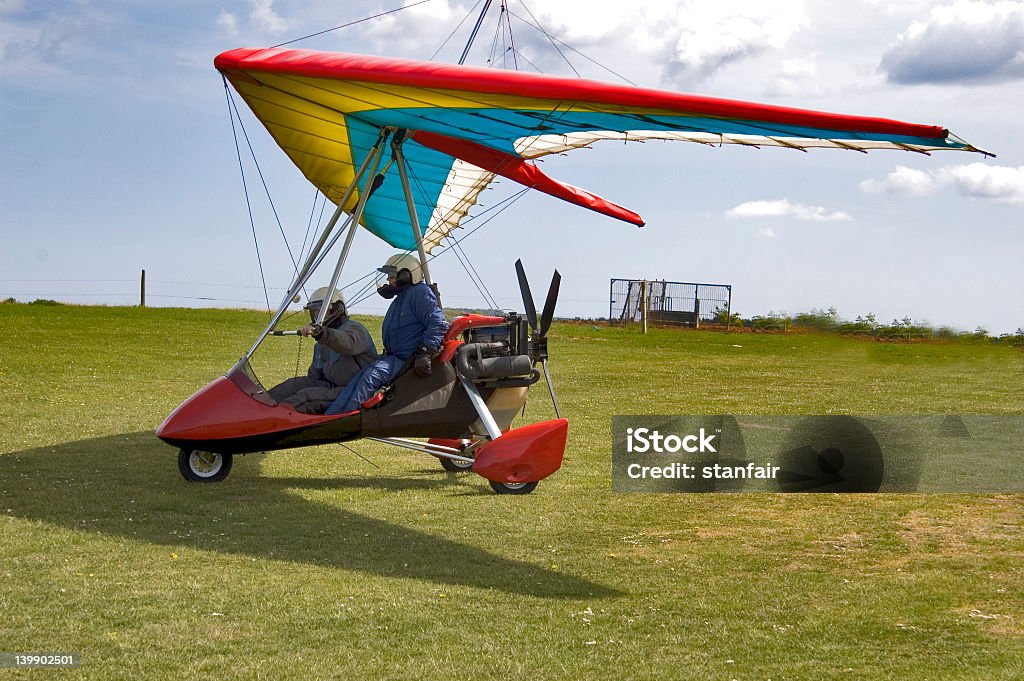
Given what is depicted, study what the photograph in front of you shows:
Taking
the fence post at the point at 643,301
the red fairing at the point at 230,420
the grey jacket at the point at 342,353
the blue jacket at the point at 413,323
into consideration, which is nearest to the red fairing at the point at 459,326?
the blue jacket at the point at 413,323

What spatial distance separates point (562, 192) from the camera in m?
11.8

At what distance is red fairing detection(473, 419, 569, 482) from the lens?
7.88 metres

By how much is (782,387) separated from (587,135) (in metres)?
8.97

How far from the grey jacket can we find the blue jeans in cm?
35

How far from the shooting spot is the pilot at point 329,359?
9008 mm

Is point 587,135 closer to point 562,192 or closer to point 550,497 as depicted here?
point 562,192

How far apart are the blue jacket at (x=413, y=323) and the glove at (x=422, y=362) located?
44mm

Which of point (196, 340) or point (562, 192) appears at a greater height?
point (562, 192)

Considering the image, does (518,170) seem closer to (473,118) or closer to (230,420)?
(473,118)

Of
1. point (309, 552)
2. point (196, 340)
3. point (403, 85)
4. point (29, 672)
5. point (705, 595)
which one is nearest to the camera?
point (29, 672)

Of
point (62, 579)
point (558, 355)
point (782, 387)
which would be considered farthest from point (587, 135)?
point (558, 355)

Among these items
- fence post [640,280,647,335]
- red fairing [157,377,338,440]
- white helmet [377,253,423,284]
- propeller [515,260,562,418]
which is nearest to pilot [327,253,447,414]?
white helmet [377,253,423,284]

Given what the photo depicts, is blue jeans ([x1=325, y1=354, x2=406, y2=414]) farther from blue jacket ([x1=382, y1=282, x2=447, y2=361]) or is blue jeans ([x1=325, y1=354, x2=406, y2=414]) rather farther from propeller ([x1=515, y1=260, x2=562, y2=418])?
propeller ([x1=515, y1=260, x2=562, y2=418])

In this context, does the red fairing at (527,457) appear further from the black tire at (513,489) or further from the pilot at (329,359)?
the pilot at (329,359)
